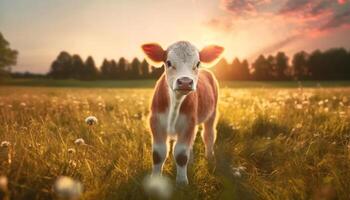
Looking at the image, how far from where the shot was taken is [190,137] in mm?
5535

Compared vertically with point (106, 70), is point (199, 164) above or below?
below

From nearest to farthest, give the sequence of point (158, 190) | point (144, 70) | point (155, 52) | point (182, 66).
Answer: point (158, 190), point (182, 66), point (155, 52), point (144, 70)

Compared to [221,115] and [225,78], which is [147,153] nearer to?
[221,115]

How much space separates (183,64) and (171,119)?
0.69m

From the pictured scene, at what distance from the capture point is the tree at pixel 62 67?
77188 millimetres

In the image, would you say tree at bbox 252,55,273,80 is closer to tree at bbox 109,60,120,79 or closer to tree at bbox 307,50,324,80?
tree at bbox 307,50,324,80

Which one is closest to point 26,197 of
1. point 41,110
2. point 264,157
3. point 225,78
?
point 264,157

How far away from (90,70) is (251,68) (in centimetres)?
2824

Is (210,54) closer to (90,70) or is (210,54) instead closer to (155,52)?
(155,52)

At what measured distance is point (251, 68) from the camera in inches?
2982

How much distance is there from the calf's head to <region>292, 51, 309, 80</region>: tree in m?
Result: 72.8

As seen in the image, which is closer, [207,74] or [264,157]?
[264,157]

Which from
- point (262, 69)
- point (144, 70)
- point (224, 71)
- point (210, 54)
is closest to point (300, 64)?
point (262, 69)

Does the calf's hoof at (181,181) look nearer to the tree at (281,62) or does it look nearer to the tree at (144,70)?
the tree at (144,70)
